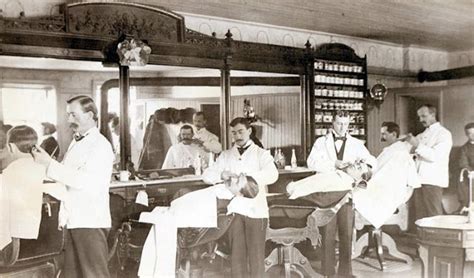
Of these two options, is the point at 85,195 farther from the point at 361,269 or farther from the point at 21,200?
the point at 361,269

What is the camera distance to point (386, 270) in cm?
418

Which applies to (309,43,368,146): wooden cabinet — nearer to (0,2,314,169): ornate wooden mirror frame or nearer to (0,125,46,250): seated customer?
(0,2,314,169): ornate wooden mirror frame

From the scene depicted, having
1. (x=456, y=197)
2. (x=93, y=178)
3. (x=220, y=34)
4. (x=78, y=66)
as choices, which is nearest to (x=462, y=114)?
(x=456, y=197)

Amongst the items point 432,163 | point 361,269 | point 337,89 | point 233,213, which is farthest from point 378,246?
point 337,89

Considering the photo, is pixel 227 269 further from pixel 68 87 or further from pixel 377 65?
pixel 377 65

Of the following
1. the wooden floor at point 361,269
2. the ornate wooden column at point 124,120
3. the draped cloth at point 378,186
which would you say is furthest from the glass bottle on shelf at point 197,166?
the draped cloth at point 378,186

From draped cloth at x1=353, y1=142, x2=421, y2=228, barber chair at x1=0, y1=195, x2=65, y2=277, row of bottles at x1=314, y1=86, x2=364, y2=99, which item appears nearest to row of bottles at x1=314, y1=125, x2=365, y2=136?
row of bottles at x1=314, y1=86, x2=364, y2=99

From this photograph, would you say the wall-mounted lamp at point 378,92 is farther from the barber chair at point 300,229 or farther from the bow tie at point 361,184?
the barber chair at point 300,229

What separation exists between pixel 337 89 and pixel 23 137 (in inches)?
140

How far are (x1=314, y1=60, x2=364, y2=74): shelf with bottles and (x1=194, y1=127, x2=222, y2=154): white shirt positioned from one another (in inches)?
62.6

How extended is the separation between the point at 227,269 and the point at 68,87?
76.1 inches

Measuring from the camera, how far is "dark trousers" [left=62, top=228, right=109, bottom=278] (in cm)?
270

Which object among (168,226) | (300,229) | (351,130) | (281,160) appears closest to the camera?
(168,226)

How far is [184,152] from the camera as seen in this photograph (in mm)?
4828
